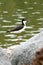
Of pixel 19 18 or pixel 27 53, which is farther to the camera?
pixel 19 18

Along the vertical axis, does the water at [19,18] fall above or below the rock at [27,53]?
below

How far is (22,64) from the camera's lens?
16.2 ft

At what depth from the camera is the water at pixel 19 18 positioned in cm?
1309

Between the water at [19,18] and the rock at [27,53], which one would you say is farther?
the water at [19,18]

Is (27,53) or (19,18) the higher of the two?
(27,53)

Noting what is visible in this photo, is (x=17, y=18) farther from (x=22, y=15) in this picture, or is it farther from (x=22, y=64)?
(x=22, y=64)

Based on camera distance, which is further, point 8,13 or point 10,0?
point 10,0

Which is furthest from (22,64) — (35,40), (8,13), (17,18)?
(8,13)

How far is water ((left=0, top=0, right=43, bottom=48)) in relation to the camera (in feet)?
43.0

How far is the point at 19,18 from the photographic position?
56.1ft

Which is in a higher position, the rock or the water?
the rock

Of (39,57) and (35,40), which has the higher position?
(39,57)

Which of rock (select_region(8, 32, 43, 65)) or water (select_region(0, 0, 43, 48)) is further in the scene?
water (select_region(0, 0, 43, 48))

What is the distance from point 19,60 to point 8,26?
33.5ft
